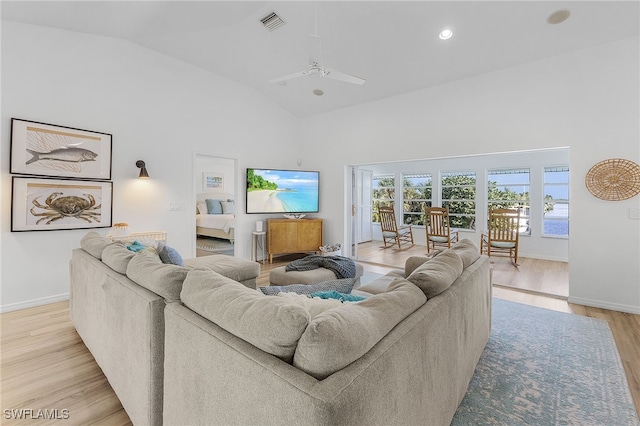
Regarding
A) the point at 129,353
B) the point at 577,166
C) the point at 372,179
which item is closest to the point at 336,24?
the point at 577,166

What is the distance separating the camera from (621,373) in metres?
2.09

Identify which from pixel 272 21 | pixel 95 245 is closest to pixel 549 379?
pixel 95 245

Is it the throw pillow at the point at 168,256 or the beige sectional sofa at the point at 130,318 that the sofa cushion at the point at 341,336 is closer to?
the beige sectional sofa at the point at 130,318

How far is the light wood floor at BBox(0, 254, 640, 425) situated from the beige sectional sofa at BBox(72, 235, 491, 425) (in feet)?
0.75

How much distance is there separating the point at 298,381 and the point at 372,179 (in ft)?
25.8

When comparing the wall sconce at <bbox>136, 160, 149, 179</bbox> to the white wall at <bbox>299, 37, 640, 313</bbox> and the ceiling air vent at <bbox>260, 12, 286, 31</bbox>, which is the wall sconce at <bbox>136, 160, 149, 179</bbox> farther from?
the white wall at <bbox>299, 37, 640, 313</bbox>

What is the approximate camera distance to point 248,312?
1007mm

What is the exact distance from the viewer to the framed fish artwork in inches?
124

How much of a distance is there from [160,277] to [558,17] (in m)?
4.31

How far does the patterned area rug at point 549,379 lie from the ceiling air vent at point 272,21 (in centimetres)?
425

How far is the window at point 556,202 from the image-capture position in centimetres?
596

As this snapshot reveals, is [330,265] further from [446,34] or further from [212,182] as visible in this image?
[212,182]

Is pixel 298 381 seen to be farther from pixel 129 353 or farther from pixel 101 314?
pixel 101 314

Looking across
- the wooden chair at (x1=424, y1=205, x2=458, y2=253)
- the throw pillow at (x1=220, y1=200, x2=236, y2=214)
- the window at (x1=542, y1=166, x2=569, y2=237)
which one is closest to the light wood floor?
the wooden chair at (x1=424, y1=205, x2=458, y2=253)
